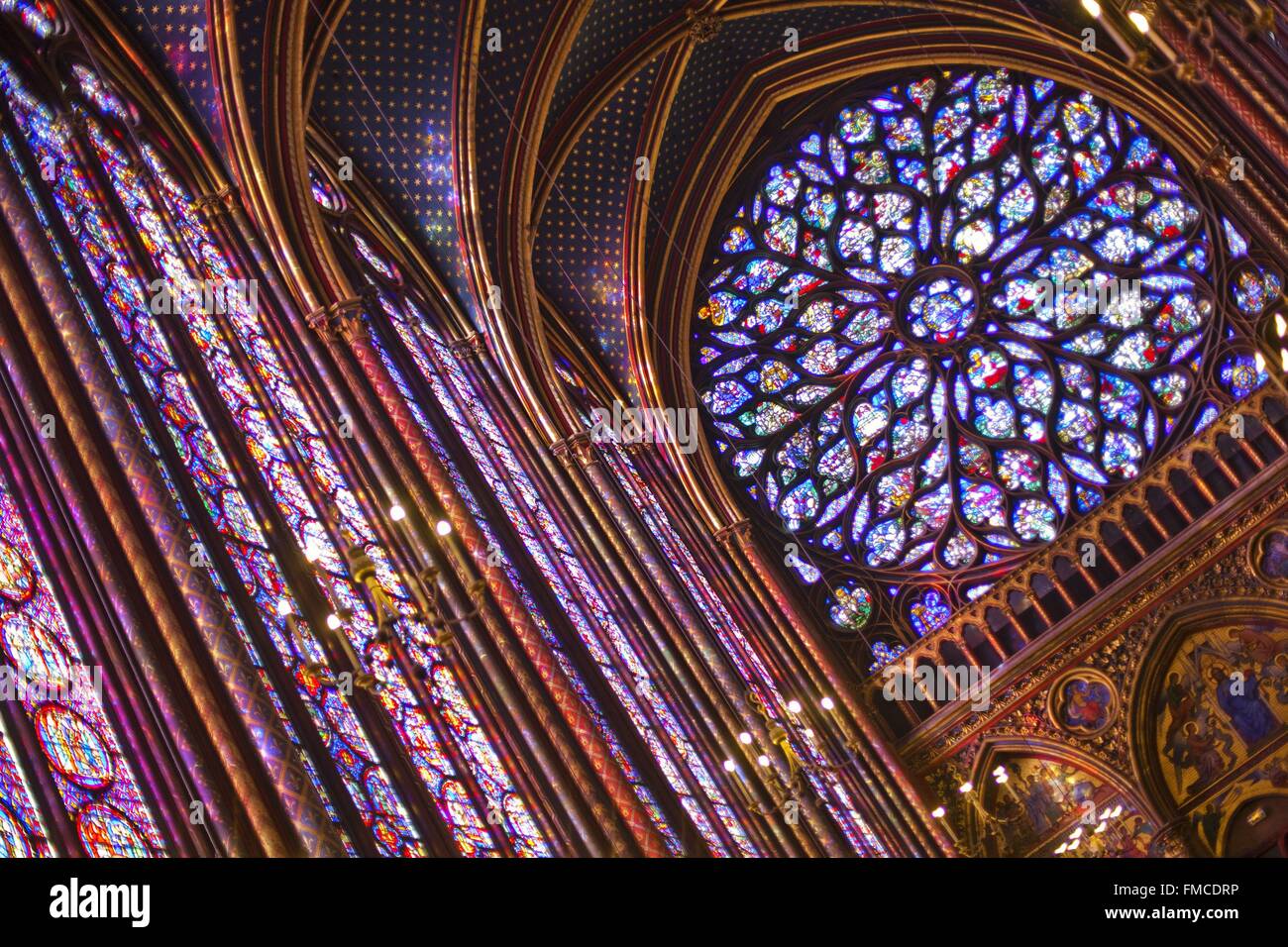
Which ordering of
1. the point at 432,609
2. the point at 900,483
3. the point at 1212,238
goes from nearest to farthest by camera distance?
1. the point at 432,609
2. the point at 1212,238
3. the point at 900,483

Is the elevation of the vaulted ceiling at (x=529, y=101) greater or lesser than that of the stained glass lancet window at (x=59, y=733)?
greater

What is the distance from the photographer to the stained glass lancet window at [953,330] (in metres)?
19.4

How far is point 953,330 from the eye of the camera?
21.1 m

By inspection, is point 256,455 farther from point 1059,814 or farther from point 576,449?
point 1059,814

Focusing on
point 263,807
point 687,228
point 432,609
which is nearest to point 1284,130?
point 432,609

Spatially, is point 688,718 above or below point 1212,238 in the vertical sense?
below

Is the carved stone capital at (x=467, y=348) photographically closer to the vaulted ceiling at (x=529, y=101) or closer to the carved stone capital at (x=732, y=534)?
the vaulted ceiling at (x=529, y=101)

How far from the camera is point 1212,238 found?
19125 millimetres

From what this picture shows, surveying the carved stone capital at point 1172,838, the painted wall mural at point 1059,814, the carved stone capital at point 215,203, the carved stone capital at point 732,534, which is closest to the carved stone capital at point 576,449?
the carved stone capital at point 732,534

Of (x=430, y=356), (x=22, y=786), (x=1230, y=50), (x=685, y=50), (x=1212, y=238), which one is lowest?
(x=22, y=786)

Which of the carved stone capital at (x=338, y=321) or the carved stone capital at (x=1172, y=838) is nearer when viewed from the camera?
the carved stone capital at (x=338, y=321)

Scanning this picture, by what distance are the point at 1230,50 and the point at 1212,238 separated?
779 cm

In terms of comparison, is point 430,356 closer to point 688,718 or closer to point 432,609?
point 688,718

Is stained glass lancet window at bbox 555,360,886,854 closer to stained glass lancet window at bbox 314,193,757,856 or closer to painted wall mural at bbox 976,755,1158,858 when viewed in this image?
stained glass lancet window at bbox 314,193,757,856
